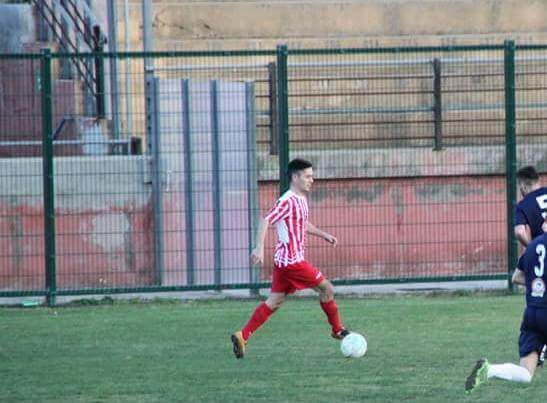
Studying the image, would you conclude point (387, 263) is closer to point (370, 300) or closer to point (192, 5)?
point (370, 300)

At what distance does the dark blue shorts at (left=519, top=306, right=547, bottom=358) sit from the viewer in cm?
909

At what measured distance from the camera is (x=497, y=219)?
17.0 m

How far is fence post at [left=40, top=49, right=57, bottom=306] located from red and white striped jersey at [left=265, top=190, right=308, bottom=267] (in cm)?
447

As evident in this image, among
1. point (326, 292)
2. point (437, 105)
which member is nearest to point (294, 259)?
point (326, 292)

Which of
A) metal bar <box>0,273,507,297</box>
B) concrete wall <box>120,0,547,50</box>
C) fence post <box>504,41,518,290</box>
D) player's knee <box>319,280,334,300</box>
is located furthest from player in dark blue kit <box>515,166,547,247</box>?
concrete wall <box>120,0,547,50</box>

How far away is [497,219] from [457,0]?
7.36 metres

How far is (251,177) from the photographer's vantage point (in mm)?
16359

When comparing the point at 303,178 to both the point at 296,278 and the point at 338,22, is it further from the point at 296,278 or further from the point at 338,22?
the point at 338,22

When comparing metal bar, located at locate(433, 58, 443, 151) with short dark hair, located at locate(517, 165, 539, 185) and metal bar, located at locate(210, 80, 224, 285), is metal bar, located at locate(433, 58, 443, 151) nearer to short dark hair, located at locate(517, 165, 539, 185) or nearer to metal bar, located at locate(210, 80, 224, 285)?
metal bar, located at locate(210, 80, 224, 285)

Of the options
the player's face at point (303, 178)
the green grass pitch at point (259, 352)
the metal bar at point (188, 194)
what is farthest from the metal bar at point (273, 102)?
the player's face at point (303, 178)

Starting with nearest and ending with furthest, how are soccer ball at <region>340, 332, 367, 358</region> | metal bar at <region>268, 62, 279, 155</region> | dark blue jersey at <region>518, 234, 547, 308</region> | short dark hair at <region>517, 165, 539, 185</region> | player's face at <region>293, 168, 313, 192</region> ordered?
dark blue jersey at <region>518, 234, 547, 308</region>
short dark hair at <region>517, 165, 539, 185</region>
soccer ball at <region>340, 332, 367, 358</region>
player's face at <region>293, 168, 313, 192</region>
metal bar at <region>268, 62, 279, 155</region>

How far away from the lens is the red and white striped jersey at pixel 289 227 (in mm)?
12250

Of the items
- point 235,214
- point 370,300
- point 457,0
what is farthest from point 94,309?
point 457,0

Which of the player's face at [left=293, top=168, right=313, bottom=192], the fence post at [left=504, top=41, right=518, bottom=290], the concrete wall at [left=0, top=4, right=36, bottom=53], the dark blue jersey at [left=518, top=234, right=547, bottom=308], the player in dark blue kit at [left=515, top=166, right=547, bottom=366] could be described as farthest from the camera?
the concrete wall at [left=0, top=4, right=36, bottom=53]
